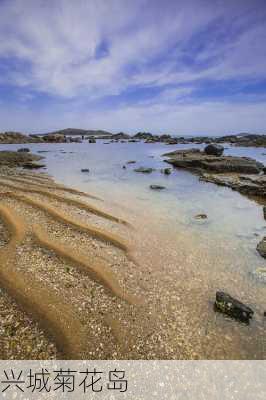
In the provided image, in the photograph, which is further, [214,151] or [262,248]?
[214,151]

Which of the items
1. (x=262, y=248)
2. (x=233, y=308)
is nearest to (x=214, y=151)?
(x=262, y=248)

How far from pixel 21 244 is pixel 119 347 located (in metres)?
4.77

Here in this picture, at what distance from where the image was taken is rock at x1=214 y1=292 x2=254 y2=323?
17.5 ft

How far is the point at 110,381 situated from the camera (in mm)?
3934

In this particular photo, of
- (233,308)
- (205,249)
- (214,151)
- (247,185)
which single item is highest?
(214,151)

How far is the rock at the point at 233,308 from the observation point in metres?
5.34

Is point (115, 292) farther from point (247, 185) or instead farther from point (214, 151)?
point (214, 151)

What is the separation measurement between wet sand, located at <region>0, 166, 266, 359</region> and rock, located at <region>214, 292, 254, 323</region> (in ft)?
0.57

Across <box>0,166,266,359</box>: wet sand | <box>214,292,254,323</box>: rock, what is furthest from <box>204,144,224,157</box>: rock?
<box>214,292,254,323</box>: rock

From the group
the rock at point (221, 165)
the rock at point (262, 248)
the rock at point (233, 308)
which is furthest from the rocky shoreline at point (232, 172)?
the rock at point (233, 308)

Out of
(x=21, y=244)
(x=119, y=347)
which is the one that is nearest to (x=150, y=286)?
(x=119, y=347)

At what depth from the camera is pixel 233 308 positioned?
5.43m

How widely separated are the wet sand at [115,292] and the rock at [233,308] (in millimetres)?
175

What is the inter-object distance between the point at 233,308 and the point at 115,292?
121 inches
